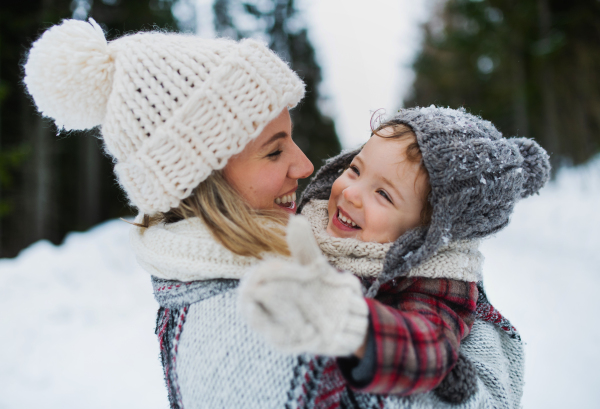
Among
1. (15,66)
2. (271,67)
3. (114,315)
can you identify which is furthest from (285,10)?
(271,67)

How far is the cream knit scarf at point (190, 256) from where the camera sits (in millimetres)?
1303

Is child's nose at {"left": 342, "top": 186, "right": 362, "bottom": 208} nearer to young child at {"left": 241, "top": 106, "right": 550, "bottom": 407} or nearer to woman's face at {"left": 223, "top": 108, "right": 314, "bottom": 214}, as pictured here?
young child at {"left": 241, "top": 106, "right": 550, "bottom": 407}

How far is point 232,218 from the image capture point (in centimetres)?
145

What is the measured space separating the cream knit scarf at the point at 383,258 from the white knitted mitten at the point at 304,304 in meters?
0.62

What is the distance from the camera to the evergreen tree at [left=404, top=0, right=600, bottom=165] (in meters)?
9.23

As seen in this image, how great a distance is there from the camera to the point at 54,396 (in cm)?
302

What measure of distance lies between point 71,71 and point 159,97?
14.9 inches

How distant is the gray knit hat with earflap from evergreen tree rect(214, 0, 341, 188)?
708 centimetres

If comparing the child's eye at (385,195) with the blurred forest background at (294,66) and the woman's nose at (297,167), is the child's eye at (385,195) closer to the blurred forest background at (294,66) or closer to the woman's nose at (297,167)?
the woman's nose at (297,167)

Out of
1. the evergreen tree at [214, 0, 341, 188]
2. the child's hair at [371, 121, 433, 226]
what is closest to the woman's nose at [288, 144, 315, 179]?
the child's hair at [371, 121, 433, 226]

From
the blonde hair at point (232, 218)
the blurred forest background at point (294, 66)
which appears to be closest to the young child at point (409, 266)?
the blonde hair at point (232, 218)

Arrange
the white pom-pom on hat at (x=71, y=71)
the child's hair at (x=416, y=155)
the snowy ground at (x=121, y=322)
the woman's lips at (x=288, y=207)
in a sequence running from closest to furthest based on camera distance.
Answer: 1. the white pom-pom on hat at (x=71, y=71)
2. the child's hair at (x=416, y=155)
3. the woman's lips at (x=288, y=207)
4. the snowy ground at (x=121, y=322)

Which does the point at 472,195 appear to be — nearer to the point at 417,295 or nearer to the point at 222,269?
the point at 417,295

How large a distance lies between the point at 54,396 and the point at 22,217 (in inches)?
248
